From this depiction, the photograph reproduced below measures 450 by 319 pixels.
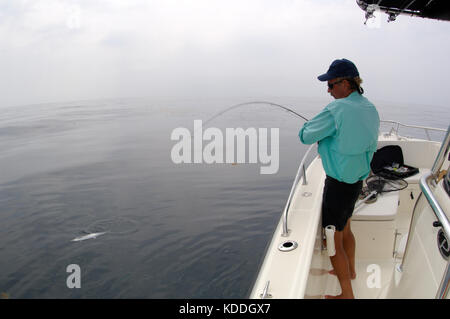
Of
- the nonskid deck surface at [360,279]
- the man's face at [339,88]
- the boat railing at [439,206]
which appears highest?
the man's face at [339,88]

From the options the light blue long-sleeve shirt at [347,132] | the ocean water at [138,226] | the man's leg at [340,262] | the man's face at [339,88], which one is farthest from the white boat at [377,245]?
the ocean water at [138,226]

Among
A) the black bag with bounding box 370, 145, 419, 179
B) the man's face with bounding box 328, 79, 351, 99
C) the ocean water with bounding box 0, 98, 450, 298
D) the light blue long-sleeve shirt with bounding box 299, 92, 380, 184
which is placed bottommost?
the ocean water with bounding box 0, 98, 450, 298

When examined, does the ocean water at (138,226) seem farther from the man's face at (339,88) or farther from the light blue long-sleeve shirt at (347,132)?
the man's face at (339,88)

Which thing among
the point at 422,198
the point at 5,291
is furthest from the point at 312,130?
the point at 5,291

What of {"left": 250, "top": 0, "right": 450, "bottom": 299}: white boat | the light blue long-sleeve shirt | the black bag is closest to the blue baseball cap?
the light blue long-sleeve shirt

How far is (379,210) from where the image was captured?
2566mm

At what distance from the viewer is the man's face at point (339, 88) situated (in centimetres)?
175

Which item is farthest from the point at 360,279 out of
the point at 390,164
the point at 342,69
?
the point at 390,164

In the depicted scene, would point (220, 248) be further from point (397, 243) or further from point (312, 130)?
point (312, 130)

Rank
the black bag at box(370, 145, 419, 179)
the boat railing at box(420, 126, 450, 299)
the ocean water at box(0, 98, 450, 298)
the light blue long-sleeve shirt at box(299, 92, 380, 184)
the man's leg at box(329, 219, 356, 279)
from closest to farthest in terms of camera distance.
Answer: the boat railing at box(420, 126, 450, 299), the light blue long-sleeve shirt at box(299, 92, 380, 184), the man's leg at box(329, 219, 356, 279), the black bag at box(370, 145, 419, 179), the ocean water at box(0, 98, 450, 298)

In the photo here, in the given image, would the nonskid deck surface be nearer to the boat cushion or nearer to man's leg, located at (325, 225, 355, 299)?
man's leg, located at (325, 225, 355, 299)

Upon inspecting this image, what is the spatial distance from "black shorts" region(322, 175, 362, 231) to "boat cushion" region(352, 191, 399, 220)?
Result: 74cm

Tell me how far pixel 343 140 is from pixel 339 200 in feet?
1.44

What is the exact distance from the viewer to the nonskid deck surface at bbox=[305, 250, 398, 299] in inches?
75.7
